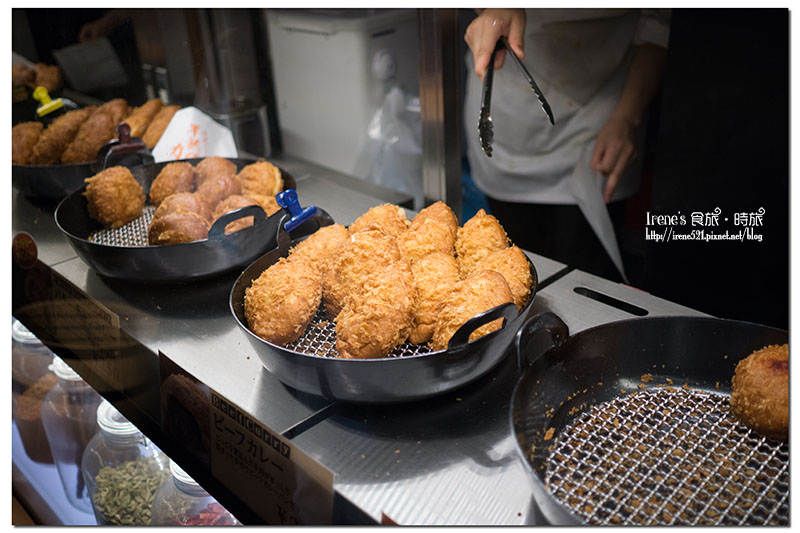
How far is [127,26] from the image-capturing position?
2.19 metres

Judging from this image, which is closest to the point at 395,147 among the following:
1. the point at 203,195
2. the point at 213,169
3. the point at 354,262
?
the point at 213,169

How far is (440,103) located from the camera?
1938 mm

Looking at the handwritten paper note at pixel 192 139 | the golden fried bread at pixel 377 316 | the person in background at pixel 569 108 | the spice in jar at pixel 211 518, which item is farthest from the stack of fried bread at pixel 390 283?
the handwritten paper note at pixel 192 139

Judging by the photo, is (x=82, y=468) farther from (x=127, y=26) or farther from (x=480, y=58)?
(x=480, y=58)

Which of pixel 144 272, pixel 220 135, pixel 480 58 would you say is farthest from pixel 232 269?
pixel 480 58

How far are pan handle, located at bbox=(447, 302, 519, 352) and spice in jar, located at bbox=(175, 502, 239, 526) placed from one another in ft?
2.00

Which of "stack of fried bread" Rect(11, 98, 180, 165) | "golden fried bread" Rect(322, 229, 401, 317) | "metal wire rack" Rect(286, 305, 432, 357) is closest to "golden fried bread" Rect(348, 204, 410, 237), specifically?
"golden fried bread" Rect(322, 229, 401, 317)

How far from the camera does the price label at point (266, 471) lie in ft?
3.78

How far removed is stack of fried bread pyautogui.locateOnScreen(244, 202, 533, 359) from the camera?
4.04ft

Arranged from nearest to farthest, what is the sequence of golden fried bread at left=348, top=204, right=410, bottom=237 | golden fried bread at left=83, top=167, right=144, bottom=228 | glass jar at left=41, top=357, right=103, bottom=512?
1. golden fried bread at left=348, top=204, right=410, bottom=237
2. golden fried bread at left=83, top=167, right=144, bottom=228
3. glass jar at left=41, top=357, right=103, bottom=512

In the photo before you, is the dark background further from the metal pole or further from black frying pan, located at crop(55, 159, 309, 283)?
black frying pan, located at crop(55, 159, 309, 283)

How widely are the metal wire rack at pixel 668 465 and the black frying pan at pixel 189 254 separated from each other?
880 millimetres

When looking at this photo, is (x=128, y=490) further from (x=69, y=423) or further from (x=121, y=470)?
(x=69, y=423)
